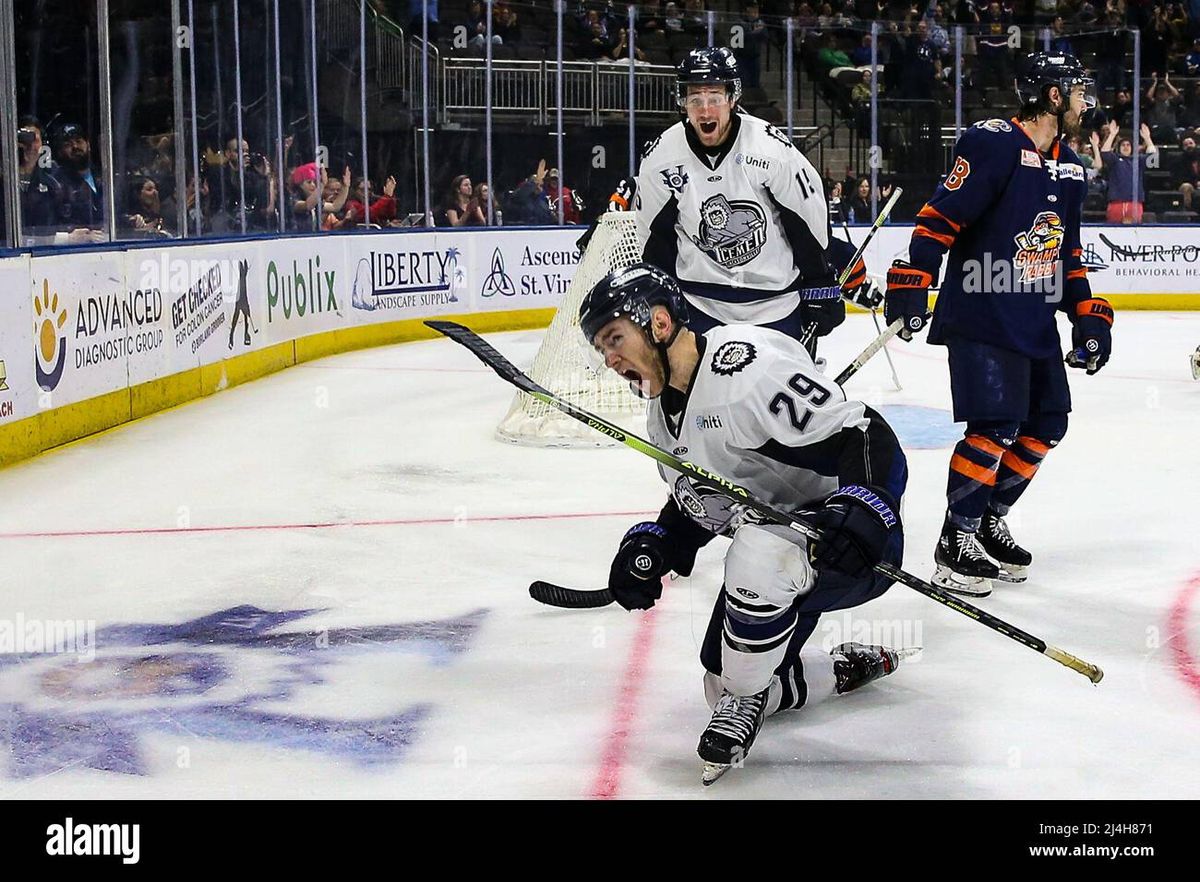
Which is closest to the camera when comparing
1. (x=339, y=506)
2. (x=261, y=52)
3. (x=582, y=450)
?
(x=339, y=506)

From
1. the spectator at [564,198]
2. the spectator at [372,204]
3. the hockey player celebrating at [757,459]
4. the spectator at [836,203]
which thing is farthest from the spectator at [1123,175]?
the hockey player celebrating at [757,459]

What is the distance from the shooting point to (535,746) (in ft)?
9.09

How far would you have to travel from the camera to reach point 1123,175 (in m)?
13.5

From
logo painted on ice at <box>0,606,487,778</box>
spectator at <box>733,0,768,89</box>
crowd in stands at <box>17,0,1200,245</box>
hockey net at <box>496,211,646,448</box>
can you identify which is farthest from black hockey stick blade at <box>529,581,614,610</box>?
spectator at <box>733,0,768,89</box>

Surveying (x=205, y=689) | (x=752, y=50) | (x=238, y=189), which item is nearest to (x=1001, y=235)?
(x=205, y=689)

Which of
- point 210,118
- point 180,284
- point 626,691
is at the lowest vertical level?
point 626,691

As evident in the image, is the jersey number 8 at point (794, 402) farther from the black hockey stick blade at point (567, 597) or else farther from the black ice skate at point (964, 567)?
the black ice skate at point (964, 567)

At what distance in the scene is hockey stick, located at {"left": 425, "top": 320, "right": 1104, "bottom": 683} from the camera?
251cm

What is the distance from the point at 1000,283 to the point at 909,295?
22cm

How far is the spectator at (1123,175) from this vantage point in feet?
44.2

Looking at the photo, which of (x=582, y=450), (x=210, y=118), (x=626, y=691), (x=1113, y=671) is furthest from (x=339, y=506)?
(x=210, y=118)

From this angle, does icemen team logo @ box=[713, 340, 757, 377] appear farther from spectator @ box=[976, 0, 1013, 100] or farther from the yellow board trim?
spectator @ box=[976, 0, 1013, 100]
